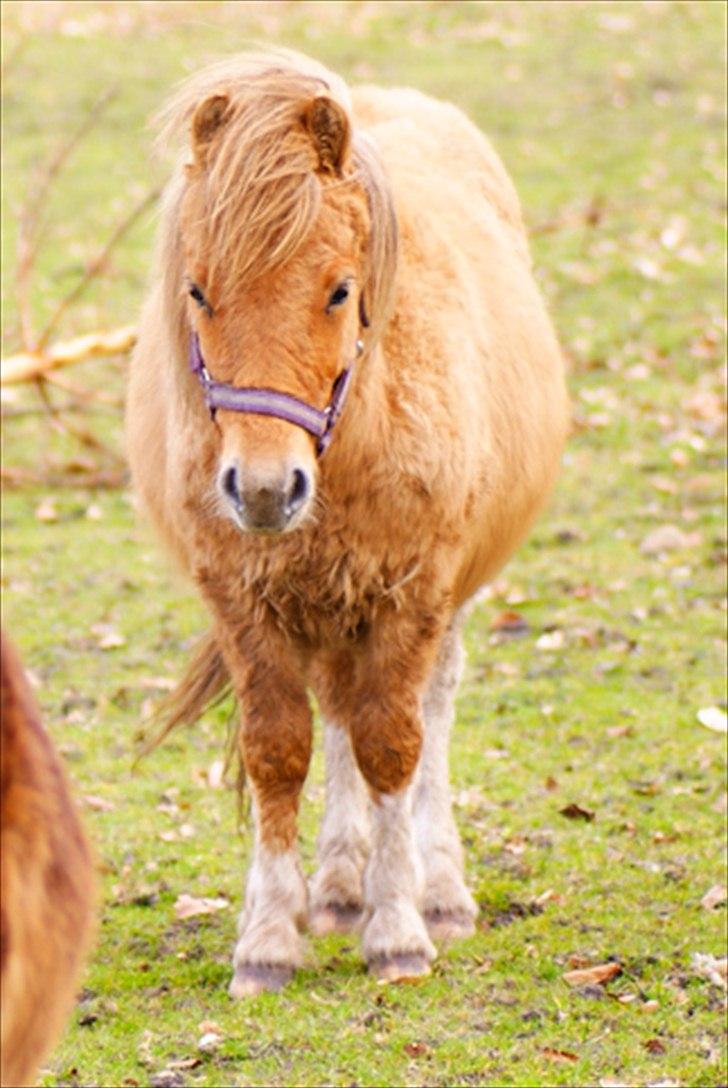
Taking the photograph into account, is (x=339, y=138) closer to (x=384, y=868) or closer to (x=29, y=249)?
(x=384, y=868)

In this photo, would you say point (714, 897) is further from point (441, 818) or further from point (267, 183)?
point (267, 183)

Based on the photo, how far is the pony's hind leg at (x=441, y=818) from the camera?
17.4 feet

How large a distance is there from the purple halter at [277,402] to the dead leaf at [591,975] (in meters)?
1.54

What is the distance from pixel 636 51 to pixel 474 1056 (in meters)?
15.8

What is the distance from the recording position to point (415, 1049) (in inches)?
178

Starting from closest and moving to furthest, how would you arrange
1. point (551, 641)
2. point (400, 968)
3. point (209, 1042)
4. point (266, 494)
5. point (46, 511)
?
1. point (266, 494)
2. point (209, 1042)
3. point (400, 968)
4. point (551, 641)
5. point (46, 511)

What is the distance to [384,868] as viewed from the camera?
5035 mm

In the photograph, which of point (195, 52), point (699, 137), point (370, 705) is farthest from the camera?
point (195, 52)

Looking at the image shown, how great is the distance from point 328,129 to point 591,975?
219 centimetres

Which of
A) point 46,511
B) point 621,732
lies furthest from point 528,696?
point 46,511

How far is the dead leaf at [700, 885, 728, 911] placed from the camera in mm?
5414

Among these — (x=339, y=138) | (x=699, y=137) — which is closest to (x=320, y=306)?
(x=339, y=138)

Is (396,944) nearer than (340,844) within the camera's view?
Yes

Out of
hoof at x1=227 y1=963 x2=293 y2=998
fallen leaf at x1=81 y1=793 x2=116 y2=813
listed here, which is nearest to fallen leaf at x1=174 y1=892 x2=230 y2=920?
hoof at x1=227 y1=963 x2=293 y2=998
